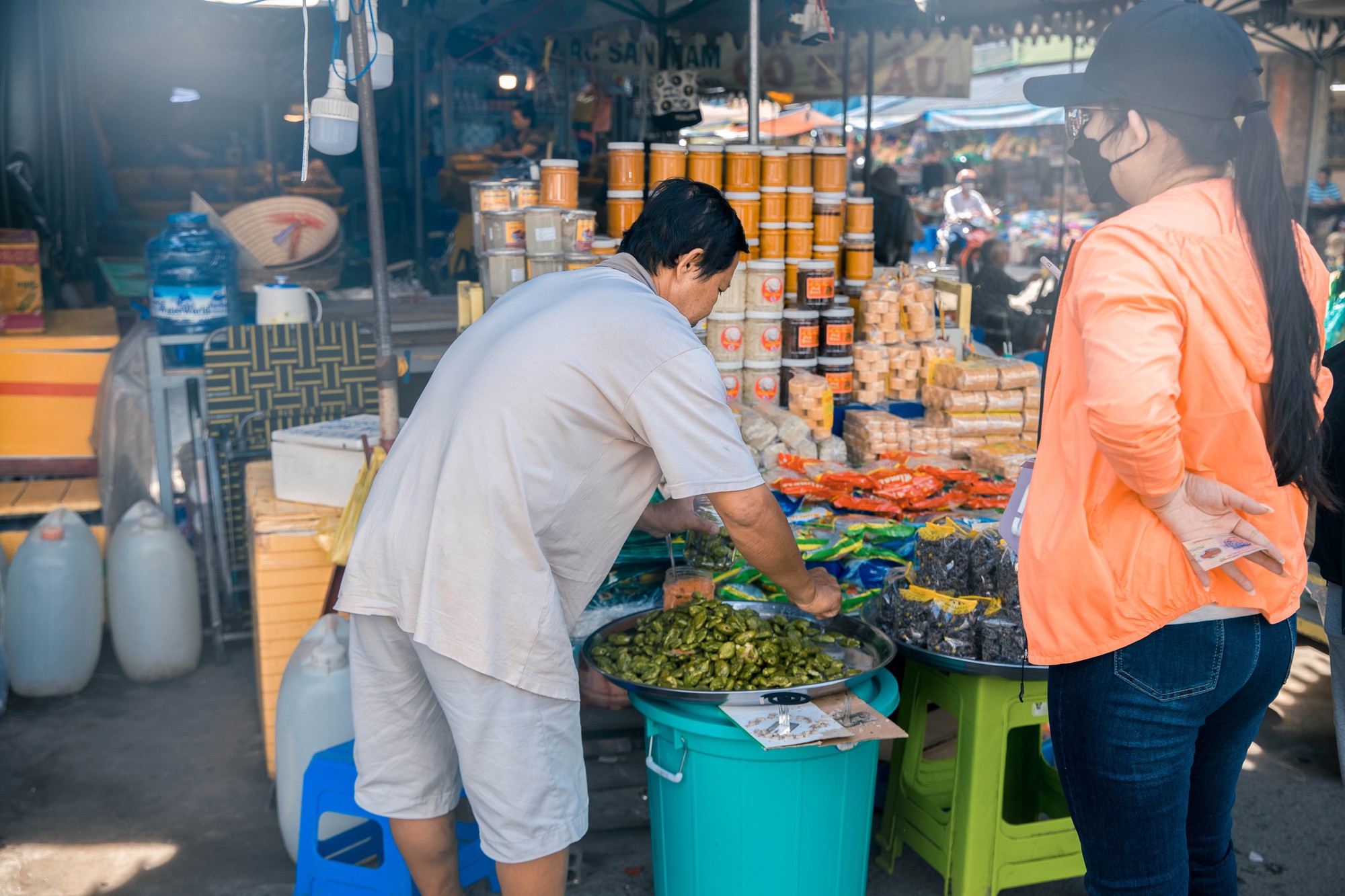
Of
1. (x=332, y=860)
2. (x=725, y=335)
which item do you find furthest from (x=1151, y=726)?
(x=725, y=335)

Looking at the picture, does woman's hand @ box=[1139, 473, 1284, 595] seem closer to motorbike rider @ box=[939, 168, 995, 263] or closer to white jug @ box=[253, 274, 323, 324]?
white jug @ box=[253, 274, 323, 324]

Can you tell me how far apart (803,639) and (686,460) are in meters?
0.89

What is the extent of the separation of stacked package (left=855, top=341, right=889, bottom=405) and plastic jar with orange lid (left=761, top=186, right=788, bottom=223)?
2.07 ft

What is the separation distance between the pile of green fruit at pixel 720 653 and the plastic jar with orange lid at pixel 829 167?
2.16 meters

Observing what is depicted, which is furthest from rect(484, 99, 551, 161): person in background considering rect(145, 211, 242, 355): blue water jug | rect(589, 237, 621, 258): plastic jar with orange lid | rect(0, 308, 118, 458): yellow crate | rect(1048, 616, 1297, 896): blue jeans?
rect(1048, 616, 1297, 896): blue jeans

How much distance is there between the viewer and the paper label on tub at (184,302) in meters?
4.44

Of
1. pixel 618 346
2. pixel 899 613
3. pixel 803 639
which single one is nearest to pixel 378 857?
pixel 803 639

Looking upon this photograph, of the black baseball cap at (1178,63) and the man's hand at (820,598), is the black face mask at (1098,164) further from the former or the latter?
the man's hand at (820,598)

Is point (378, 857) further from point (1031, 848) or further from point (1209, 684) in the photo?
point (1209, 684)

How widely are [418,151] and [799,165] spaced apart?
21.4 feet

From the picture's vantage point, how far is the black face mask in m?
1.71

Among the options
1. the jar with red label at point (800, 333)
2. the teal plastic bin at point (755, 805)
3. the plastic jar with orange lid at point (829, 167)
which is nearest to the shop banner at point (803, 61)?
the plastic jar with orange lid at point (829, 167)

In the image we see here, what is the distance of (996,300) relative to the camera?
27.9ft

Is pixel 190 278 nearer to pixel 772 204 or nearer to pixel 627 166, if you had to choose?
pixel 627 166
